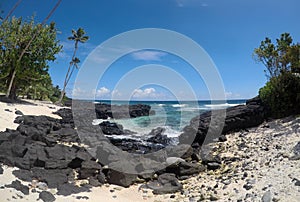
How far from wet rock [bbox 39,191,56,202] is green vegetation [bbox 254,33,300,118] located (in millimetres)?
12973

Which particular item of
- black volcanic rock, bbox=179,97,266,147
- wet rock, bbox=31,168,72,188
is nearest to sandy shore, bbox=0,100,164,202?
wet rock, bbox=31,168,72,188

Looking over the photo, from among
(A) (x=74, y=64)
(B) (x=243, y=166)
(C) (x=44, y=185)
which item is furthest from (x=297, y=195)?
(A) (x=74, y=64)

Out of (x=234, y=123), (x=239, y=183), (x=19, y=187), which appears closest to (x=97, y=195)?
(x=19, y=187)

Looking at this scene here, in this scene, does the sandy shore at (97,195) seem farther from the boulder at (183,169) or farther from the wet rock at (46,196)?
the boulder at (183,169)

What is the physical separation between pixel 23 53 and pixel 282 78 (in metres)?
25.0

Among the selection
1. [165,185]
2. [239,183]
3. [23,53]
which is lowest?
[165,185]

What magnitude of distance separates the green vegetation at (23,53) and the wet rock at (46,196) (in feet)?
74.8

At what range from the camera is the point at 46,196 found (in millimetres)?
6500

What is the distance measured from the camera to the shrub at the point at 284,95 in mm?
14234

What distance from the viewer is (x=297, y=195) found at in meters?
5.77

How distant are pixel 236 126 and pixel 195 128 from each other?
8.25ft

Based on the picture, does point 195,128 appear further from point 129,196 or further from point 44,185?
point 44,185

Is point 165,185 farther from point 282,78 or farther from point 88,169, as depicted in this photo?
point 282,78

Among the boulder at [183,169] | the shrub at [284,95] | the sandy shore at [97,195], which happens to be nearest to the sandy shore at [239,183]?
the sandy shore at [97,195]
